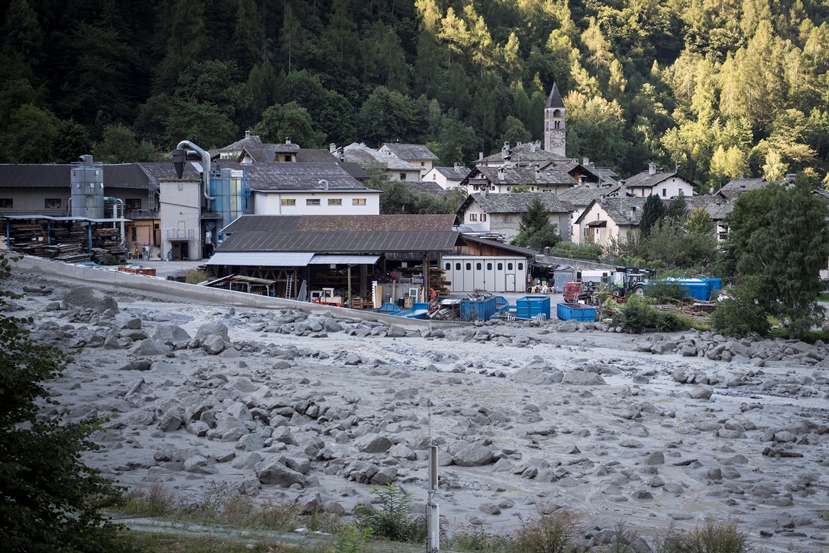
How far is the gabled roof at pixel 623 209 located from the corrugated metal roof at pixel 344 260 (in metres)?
24.2

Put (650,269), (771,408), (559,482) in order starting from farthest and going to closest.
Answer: (650,269), (771,408), (559,482)

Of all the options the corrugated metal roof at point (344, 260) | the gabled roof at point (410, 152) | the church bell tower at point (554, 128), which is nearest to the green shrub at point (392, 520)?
the corrugated metal roof at point (344, 260)

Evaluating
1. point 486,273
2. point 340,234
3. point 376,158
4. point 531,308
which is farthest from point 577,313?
point 376,158

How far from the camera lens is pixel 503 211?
64.5 metres

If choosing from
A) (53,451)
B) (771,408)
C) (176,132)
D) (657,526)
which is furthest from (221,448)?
(176,132)

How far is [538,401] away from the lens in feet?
81.4

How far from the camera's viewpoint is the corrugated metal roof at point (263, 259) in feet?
139

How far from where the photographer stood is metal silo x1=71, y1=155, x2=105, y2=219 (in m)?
50.7

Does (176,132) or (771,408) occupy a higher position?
(176,132)

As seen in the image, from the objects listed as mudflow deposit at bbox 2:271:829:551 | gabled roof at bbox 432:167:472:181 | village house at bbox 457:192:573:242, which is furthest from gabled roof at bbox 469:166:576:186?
mudflow deposit at bbox 2:271:829:551

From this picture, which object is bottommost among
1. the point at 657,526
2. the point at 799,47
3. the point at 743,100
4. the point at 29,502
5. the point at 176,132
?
the point at 657,526

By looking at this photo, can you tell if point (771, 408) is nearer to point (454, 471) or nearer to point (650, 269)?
point (454, 471)

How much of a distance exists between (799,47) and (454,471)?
504 ft

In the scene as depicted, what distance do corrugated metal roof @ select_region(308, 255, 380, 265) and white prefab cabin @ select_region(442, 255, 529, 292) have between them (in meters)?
5.40
